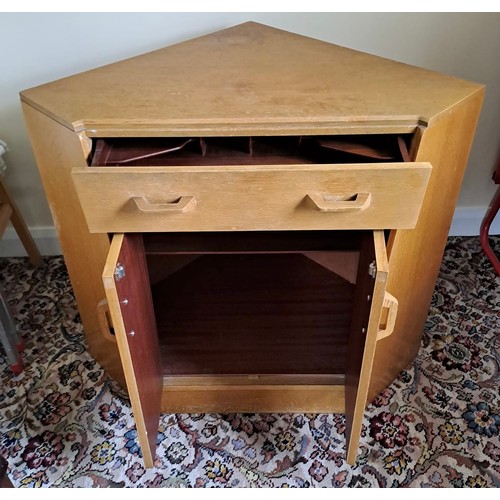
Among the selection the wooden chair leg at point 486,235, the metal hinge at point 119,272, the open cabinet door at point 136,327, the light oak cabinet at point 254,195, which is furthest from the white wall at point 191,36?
the metal hinge at point 119,272

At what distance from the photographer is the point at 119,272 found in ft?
2.45

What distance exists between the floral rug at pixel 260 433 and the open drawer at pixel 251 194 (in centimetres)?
56

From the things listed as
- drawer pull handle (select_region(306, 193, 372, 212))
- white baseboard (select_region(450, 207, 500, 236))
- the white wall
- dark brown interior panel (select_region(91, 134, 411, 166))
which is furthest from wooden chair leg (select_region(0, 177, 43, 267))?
white baseboard (select_region(450, 207, 500, 236))

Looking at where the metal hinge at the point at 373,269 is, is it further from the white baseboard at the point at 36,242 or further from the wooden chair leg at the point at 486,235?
the white baseboard at the point at 36,242

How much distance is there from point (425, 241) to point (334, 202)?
1.12 ft

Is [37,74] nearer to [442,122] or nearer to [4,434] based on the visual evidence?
[4,434]

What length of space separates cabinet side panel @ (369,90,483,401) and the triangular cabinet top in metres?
0.04

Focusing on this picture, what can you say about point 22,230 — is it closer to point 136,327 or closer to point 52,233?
point 52,233

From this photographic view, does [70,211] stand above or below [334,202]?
below

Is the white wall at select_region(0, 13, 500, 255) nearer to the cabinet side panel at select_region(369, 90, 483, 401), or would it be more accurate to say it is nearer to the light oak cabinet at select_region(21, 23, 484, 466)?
the light oak cabinet at select_region(21, 23, 484, 466)

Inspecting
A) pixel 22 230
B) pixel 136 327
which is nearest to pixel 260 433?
pixel 136 327

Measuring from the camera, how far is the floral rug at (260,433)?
41.8 inches

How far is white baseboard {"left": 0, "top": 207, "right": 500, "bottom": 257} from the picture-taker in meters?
1.59

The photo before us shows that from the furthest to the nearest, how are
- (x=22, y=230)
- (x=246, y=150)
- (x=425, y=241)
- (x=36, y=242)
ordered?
1. (x=36, y=242)
2. (x=22, y=230)
3. (x=425, y=241)
4. (x=246, y=150)
